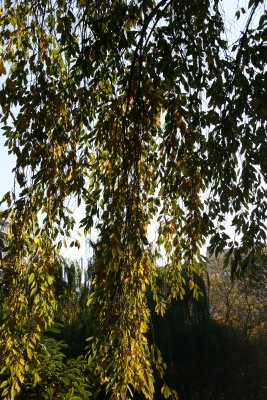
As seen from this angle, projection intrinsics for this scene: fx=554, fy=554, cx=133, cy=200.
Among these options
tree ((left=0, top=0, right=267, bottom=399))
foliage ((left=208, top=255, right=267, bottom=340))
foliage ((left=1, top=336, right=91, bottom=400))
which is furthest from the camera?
foliage ((left=208, top=255, right=267, bottom=340))

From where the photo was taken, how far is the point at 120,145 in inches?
108

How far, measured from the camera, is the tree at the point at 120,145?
93.6 inches

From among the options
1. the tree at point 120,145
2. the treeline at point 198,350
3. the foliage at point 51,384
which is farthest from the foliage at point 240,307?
the tree at point 120,145

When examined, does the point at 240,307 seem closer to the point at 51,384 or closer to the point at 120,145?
the point at 51,384

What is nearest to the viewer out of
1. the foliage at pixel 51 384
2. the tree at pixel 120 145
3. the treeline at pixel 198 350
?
the tree at pixel 120 145

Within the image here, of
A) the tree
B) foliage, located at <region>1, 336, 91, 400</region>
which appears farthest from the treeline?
the tree

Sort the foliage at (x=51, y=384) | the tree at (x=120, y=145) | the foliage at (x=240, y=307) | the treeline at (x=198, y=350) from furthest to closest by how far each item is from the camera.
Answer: the foliage at (x=240, y=307) → the treeline at (x=198, y=350) → the foliage at (x=51, y=384) → the tree at (x=120, y=145)

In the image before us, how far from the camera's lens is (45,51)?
2871 millimetres

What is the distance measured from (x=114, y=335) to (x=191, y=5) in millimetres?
1598


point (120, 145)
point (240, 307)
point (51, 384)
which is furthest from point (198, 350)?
point (120, 145)

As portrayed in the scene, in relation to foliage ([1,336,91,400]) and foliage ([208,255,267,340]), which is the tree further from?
foliage ([208,255,267,340])

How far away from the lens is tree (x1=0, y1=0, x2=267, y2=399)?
7.80 ft

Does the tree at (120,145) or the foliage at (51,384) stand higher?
the tree at (120,145)

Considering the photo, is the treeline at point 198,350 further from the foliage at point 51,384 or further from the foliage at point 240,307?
the foliage at point 51,384
